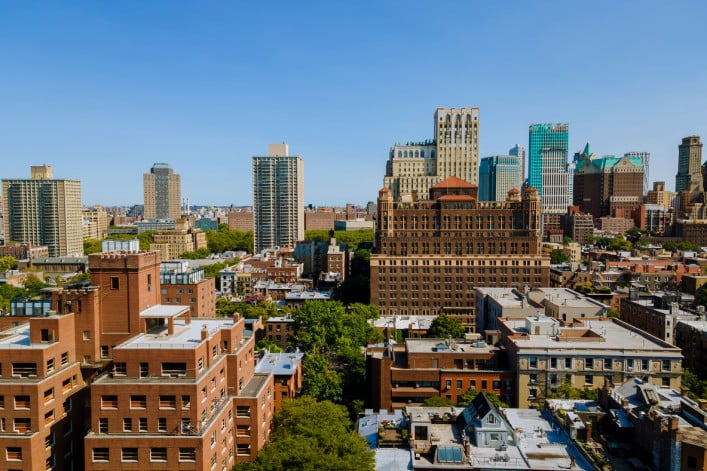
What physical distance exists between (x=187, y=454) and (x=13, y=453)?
572 inches

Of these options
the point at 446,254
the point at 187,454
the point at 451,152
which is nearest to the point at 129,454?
the point at 187,454

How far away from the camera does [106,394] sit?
133 feet

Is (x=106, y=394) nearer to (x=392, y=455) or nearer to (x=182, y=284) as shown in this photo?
(x=392, y=455)

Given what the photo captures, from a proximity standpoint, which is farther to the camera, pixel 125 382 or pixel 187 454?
pixel 125 382

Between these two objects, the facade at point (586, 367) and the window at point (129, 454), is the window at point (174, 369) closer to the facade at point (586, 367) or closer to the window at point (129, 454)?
the window at point (129, 454)

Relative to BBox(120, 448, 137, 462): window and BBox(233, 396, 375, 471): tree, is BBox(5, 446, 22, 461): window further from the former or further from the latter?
BBox(233, 396, 375, 471): tree

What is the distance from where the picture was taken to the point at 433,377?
68688 mm

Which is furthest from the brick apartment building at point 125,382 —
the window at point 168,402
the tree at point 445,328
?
the tree at point 445,328

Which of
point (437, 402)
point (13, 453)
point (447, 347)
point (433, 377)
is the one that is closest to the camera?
point (13, 453)

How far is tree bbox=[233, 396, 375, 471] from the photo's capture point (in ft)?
132

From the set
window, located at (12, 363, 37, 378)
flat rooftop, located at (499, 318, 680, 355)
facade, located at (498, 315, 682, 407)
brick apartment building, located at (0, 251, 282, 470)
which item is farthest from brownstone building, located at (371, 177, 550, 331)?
window, located at (12, 363, 37, 378)

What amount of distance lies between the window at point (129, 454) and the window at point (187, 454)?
143 inches

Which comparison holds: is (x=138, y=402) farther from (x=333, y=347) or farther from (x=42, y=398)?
(x=333, y=347)

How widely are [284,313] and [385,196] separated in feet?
131
